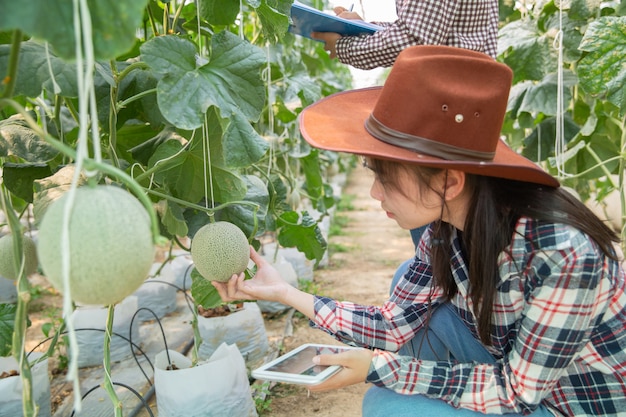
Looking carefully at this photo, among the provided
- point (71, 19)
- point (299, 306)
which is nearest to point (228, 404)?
point (299, 306)

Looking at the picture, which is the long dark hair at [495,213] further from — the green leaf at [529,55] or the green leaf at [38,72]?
the green leaf at [529,55]

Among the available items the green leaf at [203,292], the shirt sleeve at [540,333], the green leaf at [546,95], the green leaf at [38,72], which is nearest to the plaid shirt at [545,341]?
the shirt sleeve at [540,333]

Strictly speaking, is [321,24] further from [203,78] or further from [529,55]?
[529,55]

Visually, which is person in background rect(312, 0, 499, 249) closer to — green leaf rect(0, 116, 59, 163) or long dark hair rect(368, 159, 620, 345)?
long dark hair rect(368, 159, 620, 345)

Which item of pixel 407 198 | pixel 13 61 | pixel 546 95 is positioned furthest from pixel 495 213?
pixel 546 95

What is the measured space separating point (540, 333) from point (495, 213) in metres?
0.25

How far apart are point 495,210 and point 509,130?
2.40 metres

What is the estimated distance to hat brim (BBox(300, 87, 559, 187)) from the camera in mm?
1114

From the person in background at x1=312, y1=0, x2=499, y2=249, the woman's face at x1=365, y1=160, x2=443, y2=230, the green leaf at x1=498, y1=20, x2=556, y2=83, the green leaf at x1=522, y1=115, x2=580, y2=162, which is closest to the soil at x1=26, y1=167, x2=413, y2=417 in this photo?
the woman's face at x1=365, y1=160, x2=443, y2=230

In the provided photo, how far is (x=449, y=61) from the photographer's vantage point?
45.3 inches

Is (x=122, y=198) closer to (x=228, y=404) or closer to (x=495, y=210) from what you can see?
(x=495, y=210)

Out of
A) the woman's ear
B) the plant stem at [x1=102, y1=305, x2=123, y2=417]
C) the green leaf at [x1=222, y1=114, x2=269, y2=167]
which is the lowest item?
the plant stem at [x1=102, y1=305, x2=123, y2=417]

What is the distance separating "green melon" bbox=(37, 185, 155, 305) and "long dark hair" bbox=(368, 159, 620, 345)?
26.3 inches

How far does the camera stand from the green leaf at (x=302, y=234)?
217 cm
